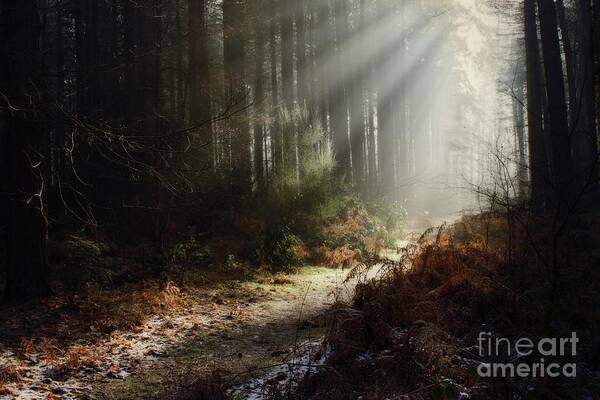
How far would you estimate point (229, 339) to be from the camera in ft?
21.7

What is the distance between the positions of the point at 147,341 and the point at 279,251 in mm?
5454

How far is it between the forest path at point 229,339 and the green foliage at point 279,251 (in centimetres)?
158

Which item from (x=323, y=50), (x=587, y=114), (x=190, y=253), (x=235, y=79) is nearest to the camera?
(x=190, y=253)

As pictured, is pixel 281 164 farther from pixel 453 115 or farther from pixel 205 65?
pixel 453 115

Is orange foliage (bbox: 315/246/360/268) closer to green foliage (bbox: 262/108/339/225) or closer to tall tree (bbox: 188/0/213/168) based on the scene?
green foliage (bbox: 262/108/339/225)

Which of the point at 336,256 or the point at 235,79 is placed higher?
the point at 235,79

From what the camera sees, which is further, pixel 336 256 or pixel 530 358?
pixel 336 256

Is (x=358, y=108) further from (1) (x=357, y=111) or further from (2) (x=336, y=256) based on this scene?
(2) (x=336, y=256)

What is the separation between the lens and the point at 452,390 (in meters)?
3.72

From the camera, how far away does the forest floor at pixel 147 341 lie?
4.92 m

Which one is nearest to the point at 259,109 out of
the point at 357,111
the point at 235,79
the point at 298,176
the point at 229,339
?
the point at 235,79

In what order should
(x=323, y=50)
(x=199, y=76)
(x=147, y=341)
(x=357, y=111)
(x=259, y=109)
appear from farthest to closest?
(x=357, y=111), (x=323, y=50), (x=259, y=109), (x=199, y=76), (x=147, y=341)

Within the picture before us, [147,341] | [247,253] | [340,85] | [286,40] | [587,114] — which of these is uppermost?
[286,40]

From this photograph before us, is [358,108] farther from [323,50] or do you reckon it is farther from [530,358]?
[530,358]
